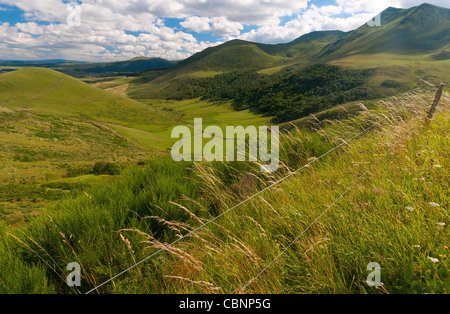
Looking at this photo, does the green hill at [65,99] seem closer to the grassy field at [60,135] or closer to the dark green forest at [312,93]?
the grassy field at [60,135]

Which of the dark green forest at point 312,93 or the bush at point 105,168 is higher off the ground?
the dark green forest at point 312,93

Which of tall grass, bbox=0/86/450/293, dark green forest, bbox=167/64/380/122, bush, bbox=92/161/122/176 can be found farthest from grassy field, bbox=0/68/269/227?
dark green forest, bbox=167/64/380/122

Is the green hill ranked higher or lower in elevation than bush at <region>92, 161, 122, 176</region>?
higher

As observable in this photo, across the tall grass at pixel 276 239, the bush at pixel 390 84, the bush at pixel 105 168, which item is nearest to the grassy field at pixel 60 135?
the tall grass at pixel 276 239

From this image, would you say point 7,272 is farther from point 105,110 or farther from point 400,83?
point 105,110

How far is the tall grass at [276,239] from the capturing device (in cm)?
229

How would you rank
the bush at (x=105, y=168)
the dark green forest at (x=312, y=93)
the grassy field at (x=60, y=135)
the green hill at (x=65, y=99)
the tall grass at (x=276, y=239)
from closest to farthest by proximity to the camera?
the tall grass at (x=276, y=239), the grassy field at (x=60, y=135), the bush at (x=105, y=168), the dark green forest at (x=312, y=93), the green hill at (x=65, y=99)

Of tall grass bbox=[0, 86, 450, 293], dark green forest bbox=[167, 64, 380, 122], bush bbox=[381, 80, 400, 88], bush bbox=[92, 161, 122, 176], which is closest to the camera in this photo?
tall grass bbox=[0, 86, 450, 293]

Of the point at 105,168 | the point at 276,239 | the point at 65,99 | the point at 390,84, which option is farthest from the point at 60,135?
the point at 390,84

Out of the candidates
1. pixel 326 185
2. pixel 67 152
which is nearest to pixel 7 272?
pixel 326 185

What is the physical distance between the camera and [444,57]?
150m

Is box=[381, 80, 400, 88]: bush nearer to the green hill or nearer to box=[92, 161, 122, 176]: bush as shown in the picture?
box=[92, 161, 122, 176]: bush

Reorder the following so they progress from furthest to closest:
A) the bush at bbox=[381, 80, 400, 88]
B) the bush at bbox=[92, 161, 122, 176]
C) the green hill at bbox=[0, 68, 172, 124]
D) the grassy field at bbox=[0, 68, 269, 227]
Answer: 1. the green hill at bbox=[0, 68, 172, 124]
2. the bush at bbox=[381, 80, 400, 88]
3. the bush at bbox=[92, 161, 122, 176]
4. the grassy field at bbox=[0, 68, 269, 227]

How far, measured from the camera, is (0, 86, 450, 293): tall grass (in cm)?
229
